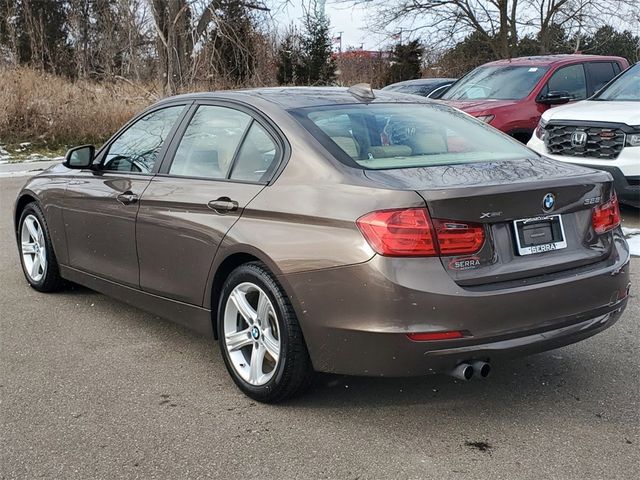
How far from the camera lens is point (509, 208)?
311 cm

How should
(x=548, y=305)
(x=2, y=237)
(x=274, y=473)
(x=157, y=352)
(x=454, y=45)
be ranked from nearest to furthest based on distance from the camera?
(x=274, y=473) < (x=548, y=305) < (x=157, y=352) < (x=2, y=237) < (x=454, y=45)

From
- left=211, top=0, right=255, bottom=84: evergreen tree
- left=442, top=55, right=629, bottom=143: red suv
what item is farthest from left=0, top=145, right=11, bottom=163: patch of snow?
left=442, top=55, right=629, bottom=143: red suv

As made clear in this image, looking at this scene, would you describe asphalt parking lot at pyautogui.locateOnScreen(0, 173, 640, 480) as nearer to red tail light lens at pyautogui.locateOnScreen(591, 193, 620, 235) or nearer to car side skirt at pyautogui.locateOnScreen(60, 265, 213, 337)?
car side skirt at pyautogui.locateOnScreen(60, 265, 213, 337)

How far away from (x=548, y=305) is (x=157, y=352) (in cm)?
234

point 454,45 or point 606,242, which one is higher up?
point 454,45

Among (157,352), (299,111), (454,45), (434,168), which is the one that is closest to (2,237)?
(157,352)

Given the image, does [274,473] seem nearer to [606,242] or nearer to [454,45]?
[606,242]

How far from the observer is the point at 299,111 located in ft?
12.4

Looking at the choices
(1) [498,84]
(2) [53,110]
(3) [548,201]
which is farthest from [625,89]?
(2) [53,110]

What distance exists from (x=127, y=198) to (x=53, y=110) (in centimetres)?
1510

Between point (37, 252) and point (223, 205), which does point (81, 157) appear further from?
point (223, 205)

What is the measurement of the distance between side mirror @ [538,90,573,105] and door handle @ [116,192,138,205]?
7.25 m

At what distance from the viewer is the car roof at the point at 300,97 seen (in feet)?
12.9

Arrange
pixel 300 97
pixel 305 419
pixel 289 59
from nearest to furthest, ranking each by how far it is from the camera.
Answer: pixel 305 419 < pixel 300 97 < pixel 289 59
